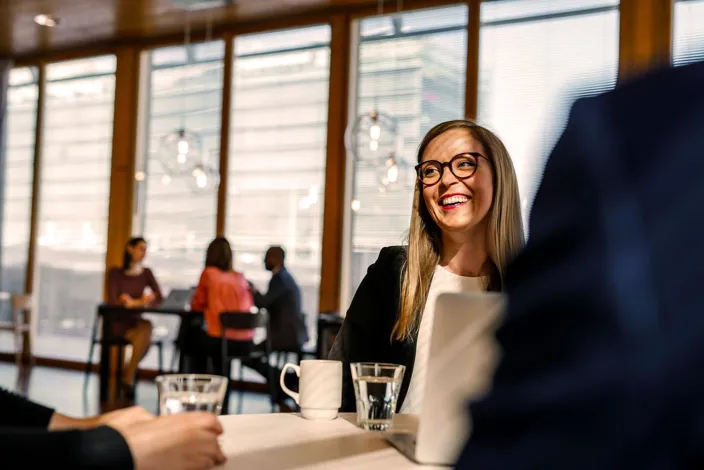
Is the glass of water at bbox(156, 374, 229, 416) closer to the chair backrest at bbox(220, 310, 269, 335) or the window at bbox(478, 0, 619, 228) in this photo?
the chair backrest at bbox(220, 310, 269, 335)

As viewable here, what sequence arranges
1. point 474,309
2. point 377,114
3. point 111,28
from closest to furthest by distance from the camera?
point 474,309
point 377,114
point 111,28

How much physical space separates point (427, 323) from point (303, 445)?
26.5 inches

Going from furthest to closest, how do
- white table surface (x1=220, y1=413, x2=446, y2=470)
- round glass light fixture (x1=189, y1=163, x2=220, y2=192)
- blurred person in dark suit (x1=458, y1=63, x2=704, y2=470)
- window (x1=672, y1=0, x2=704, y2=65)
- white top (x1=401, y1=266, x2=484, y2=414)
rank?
round glass light fixture (x1=189, y1=163, x2=220, y2=192) → window (x1=672, y1=0, x2=704, y2=65) → white top (x1=401, y1=266, x2=484, y2=414) → white table surface (x1=220, y1=413, x2=446, y2=470) → blurred person in dark suit (x1=458, y1=63, x2=704, y2=470)

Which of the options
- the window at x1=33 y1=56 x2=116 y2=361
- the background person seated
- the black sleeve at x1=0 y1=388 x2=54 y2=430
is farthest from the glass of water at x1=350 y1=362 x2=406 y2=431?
the window at x1=33 y1=56 x2=116 y2=361

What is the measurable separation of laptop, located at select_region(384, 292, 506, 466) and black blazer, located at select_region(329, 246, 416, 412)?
0.75 meters

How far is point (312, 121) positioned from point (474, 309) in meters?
6.93

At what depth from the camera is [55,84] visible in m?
9.67

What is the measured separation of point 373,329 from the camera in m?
2.05

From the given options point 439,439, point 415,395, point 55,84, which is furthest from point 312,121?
point 439,439

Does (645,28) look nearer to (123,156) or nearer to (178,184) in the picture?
(178,184)

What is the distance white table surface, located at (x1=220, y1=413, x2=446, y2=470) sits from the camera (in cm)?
118

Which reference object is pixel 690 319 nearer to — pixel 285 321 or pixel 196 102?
pixel 285 321

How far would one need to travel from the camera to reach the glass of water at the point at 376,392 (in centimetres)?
147

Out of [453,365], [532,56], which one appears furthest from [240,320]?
[453,365]
